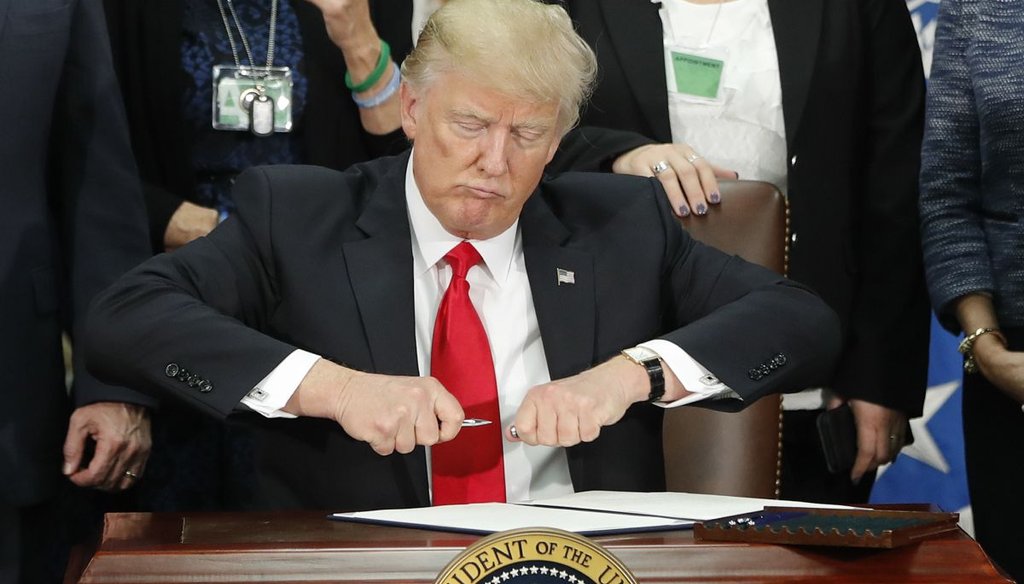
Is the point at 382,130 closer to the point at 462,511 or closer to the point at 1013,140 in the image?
the point at 1013,140

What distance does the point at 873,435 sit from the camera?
9.11 ft

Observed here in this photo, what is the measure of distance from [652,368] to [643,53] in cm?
101

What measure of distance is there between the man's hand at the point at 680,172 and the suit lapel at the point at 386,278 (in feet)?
1.64

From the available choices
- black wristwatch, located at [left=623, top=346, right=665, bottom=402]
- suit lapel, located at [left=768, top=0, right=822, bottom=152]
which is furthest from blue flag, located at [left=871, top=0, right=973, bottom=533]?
black wristwatch, located at [left=623, top=346, right=665, bottom=402]

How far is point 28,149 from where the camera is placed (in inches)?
90.4

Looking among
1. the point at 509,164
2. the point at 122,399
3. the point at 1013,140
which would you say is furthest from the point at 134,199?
the point at 1013,140

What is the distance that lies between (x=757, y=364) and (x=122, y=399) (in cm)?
105

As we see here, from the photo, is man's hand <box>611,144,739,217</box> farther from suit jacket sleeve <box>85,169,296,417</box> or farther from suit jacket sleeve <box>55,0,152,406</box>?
suit jacket sleeve <box>55,0,152,406</box>

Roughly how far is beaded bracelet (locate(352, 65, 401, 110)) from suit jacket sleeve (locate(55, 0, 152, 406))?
1.65 ft

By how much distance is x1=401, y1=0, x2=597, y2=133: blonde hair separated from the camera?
2016 mm

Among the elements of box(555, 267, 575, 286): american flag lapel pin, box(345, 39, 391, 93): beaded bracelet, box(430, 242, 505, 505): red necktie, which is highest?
box(345, 39, 391, 93): beaded bracelet

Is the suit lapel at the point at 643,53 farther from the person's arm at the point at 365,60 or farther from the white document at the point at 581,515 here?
the white document at the point at 581,515

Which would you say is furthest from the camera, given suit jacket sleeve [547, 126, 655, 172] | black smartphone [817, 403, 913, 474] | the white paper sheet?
black smartphone [817, 403, 913, 474]

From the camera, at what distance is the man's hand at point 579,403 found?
1.77m
